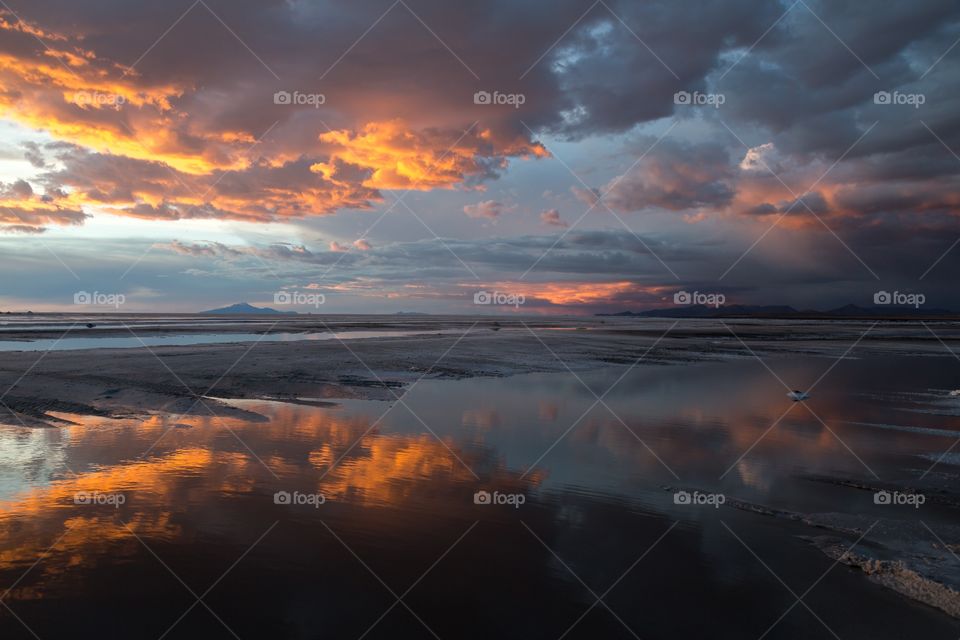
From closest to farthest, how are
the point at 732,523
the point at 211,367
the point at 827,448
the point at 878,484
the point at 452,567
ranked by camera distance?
the point at 452,567 → the point at 732,523 → the point at 878,484 → the point at 827,448 → the point at 211,367

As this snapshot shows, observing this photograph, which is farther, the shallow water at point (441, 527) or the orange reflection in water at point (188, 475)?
the orange reflection in water at point (188, 475)

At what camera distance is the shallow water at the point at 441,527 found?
6.24 m

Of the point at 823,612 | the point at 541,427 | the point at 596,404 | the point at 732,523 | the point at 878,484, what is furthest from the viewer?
the point at 596,404

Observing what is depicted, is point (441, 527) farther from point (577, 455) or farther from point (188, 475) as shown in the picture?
point (188, 475)

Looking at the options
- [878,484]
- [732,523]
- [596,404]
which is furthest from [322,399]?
[878,484]

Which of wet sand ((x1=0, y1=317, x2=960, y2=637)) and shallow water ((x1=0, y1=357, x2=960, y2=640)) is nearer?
shallow water ((x1=0, y1=357, x2=960, y2=640))

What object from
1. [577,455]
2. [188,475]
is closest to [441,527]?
[577,455]

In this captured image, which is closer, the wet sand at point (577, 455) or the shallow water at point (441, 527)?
the shallow water at point (441, 527)

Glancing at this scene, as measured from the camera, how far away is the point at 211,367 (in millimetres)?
26812

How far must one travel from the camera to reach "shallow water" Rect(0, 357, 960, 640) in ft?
20.5

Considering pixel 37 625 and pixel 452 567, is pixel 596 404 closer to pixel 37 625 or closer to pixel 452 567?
pixel 452 567

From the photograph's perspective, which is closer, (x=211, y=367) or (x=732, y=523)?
(x=732, y=523)

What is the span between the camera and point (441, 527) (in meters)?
8.65

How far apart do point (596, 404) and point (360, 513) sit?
479 inches
